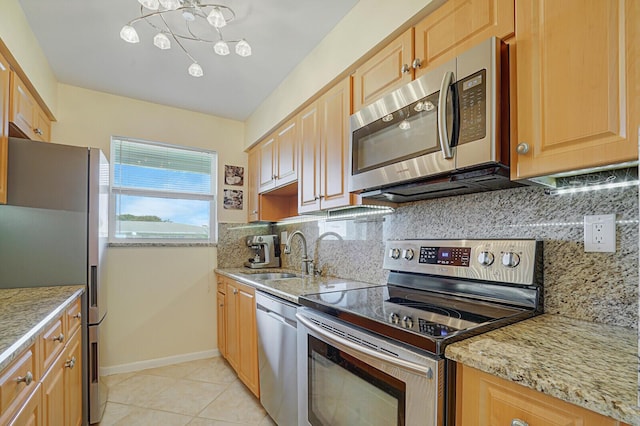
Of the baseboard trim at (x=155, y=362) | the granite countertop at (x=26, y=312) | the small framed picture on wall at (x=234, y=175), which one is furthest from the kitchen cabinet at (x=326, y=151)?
the baseboard trim at (x=155, y=362)

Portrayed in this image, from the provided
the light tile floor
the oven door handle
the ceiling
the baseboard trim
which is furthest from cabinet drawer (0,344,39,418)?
the baseboard trim

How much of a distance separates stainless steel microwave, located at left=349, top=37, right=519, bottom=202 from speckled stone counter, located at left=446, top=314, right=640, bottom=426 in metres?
0.54

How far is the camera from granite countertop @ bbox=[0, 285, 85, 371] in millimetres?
986

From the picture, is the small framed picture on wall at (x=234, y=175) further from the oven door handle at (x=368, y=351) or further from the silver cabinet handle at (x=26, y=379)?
the silver cabinet handle at (x=26, y=379)

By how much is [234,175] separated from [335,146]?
5.91 feet

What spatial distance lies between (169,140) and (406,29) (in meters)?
2.49

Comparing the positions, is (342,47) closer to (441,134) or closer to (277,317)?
(441,134)

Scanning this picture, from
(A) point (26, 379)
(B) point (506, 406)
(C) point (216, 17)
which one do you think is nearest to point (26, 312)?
(A) point (26, 379)

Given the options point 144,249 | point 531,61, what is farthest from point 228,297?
point 531,61

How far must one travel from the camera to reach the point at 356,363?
121 cm

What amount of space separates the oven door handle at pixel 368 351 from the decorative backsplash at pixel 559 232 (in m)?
0.63

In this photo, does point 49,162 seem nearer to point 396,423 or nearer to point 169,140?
point 169,140

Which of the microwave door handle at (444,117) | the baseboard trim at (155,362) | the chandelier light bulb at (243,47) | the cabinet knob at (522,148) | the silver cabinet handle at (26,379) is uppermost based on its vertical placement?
the chandelier light bulb at (243,47)

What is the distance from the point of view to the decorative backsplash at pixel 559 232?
1029mm
